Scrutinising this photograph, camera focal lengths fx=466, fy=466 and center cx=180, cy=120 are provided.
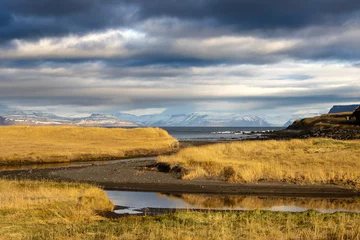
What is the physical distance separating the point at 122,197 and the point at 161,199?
9.21 ft

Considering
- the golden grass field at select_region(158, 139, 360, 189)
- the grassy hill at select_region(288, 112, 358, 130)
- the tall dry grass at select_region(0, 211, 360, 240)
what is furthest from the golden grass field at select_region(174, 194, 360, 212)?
the grassy hill at select_region(288, 112, 358, 130)

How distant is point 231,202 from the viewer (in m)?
28.8

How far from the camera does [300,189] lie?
33.2 metres

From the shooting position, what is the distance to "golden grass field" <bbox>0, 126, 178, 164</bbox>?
61.3 meters

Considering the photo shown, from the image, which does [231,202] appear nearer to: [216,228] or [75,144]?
[216,228]

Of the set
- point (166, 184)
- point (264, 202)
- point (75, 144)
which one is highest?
point (75, 144)

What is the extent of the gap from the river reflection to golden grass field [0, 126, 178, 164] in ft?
105

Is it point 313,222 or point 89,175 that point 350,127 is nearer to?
point 89,175

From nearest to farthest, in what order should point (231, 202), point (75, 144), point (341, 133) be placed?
point (231, 202) → point (75, 144) → point (341, 133)

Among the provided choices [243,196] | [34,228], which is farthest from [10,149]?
[34,228]

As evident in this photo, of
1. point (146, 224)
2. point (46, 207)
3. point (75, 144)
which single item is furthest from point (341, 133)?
point (146, 224)

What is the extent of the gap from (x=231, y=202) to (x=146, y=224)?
446 inches

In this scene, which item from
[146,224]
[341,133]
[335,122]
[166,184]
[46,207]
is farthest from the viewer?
[335,122]

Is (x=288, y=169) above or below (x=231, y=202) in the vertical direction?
above
